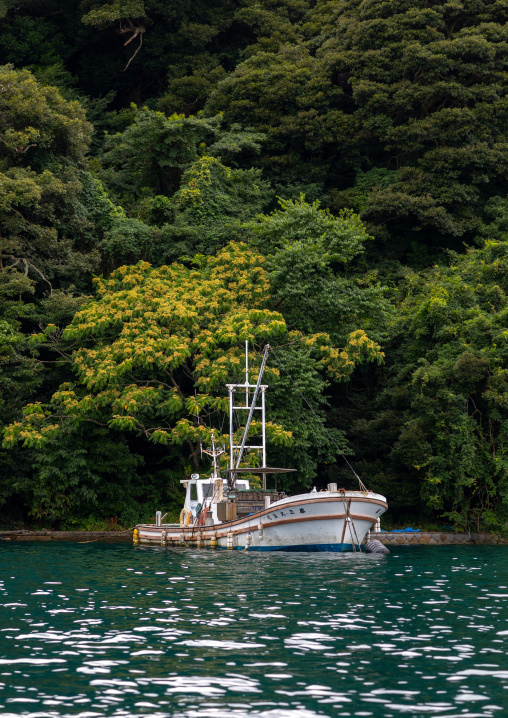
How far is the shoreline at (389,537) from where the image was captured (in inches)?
1257

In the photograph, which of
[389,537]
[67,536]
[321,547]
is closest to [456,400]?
[389,537]

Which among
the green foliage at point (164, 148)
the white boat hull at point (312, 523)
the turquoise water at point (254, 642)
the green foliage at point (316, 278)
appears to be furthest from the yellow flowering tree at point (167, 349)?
the turquoise water at point (254, 642)

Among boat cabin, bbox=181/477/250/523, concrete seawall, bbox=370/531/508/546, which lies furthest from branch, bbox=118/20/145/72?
concrete seawall, bbox=370/531/508/546

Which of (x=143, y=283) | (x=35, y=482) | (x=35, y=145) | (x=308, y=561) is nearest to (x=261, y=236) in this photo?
(x=143, y=283)

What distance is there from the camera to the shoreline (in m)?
31.9

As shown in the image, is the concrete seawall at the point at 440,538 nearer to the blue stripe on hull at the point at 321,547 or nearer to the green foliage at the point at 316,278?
the blue stripe on hull at the point at 321,547

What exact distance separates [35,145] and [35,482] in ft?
46.1

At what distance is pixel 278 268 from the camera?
118ft

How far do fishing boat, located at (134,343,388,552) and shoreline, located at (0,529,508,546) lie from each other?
8.75 feet

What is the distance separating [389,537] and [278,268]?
11322mm

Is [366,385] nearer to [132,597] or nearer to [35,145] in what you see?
[35,145]

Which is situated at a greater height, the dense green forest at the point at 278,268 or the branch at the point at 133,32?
the branch at the point at 133,32

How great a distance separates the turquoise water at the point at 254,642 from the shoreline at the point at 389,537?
10.3m

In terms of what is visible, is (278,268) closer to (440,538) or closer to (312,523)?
(440,538)
